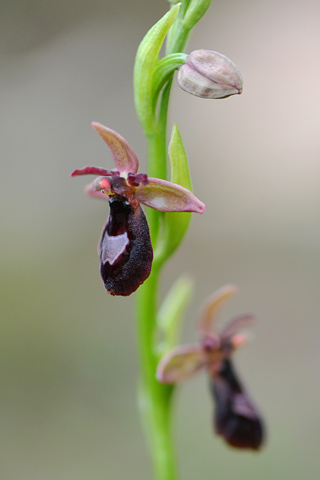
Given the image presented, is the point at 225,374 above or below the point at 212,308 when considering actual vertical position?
below

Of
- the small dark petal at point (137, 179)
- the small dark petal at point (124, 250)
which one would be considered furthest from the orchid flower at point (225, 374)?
the small dark petal at point (137, 179)

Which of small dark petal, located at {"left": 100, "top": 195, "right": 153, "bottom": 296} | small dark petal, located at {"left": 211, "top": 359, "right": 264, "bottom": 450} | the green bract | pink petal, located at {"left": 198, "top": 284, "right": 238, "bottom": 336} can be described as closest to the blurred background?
small dark petal, located at {"left": 211, "top": 359, "right": 264, "bottom": 450}

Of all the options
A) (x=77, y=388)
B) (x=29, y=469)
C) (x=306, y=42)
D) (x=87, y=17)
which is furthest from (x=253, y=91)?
(x=29, y=469)

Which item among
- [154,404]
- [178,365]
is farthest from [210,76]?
[154,404]

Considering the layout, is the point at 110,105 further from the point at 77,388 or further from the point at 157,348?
the point at 157,348

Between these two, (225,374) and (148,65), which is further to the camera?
(225,374)

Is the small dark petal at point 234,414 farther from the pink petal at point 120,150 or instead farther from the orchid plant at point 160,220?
the pink petal at point 120,150

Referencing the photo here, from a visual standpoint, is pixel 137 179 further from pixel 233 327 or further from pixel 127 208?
pixel 233 327
